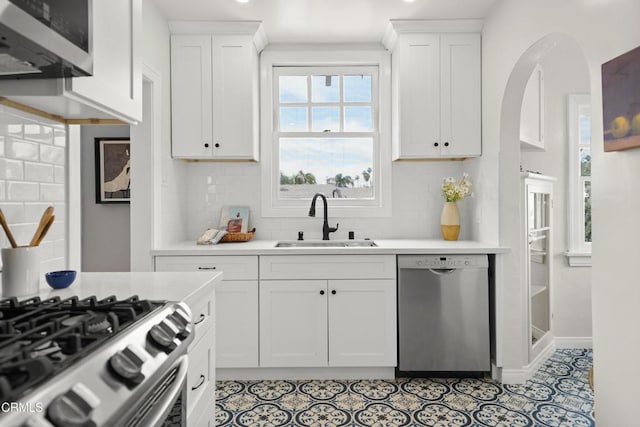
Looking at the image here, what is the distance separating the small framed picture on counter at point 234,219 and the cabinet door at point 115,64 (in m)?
1.71

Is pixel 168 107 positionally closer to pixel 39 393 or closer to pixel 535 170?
pixel 39 393

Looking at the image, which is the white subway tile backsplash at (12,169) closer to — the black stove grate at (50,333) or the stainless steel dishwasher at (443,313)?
the black stove grate at (50,333)

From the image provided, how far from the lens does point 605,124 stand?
→ 5.61 feet

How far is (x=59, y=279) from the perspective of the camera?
1.45 m

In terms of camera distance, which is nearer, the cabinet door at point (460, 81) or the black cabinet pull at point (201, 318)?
the black cabinet pull at point (201, 318)

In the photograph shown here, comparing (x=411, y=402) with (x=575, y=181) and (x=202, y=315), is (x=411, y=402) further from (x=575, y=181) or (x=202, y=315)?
(x=575, y=181)

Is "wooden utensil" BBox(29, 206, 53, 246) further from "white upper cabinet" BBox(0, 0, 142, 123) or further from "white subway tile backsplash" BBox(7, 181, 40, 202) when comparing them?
"white upper cabinet" BBox(0, 0, 142, 123)

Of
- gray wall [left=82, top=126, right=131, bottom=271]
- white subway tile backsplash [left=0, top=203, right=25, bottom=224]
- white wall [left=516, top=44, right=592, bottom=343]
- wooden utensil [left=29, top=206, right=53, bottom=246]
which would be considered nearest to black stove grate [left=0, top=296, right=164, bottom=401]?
wooden utensil [left=29, top=206, right=53, bottom=246]

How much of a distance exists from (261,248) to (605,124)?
2.01 meters

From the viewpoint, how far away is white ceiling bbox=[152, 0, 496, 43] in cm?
278

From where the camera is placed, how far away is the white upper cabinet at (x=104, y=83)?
1.23m

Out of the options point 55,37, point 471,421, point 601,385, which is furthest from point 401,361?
point 55,37

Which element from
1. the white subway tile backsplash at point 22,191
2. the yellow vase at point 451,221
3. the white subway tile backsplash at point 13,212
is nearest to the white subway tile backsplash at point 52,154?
the white subway tile backsplash at point 22,191

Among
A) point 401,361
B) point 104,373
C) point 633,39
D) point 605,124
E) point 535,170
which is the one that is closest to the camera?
point 104,373
